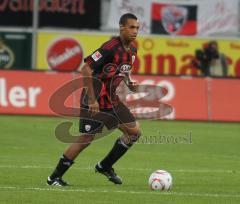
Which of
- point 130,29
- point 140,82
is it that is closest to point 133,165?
point 130,29

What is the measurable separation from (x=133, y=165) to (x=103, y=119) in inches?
118

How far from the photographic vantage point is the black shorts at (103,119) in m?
12.7

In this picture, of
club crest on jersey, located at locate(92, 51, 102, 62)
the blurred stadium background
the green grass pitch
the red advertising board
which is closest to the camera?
the green grass pitch

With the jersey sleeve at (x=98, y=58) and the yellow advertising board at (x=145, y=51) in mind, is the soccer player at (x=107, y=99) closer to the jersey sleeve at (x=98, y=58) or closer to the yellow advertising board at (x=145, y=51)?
the jersey sleeve at (x=98, y=58)

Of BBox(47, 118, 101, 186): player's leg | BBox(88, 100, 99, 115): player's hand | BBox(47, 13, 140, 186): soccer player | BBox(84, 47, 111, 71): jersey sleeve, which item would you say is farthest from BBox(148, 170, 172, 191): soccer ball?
BBox(84, 47, 111, 71): jersey sleeve

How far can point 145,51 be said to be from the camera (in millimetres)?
33562

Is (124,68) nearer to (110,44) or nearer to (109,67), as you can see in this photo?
(109,67)

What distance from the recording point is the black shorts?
12703 millimetres

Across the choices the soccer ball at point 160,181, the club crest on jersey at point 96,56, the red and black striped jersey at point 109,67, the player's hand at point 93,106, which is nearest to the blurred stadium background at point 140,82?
the soccer ball at point 160,181

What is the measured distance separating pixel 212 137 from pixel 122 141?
8.33m

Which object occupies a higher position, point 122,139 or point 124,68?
point 124,68

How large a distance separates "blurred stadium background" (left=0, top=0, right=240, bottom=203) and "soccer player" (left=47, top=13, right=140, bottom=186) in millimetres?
424

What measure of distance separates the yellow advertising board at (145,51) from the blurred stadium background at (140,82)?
0.11ft

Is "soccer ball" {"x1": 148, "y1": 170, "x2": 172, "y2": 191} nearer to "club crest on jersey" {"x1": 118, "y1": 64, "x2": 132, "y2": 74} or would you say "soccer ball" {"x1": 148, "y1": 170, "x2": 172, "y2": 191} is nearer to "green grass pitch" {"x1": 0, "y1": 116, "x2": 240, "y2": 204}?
"green grass pitch" {"x1": 0, "y1": 116, "x2": 240, "y2": 204}
